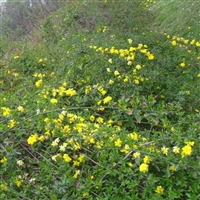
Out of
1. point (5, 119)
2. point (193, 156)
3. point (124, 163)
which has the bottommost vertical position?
point (193, 156)

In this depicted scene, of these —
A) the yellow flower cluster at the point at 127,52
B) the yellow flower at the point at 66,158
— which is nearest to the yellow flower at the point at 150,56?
the yellow flower cluster at the point at 127,52

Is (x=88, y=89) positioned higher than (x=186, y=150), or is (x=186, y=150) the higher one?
(x=88, y=89)

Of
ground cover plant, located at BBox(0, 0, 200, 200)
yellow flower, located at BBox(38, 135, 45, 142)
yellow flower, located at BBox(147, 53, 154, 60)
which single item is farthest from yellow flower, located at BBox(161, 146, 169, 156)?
yellow flower, located at BBox(147, 53, 154, 60)

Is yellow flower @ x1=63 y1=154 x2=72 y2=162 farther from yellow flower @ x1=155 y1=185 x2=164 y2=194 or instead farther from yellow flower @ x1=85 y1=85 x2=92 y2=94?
yellow flower @ x1=85 y1=85 x2=92 y2=94

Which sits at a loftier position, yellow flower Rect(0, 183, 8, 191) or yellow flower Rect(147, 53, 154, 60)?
yellow flower Rect(147, 53, 154, 60)

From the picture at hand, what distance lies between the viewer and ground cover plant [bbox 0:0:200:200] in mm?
1986

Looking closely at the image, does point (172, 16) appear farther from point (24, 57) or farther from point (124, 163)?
point (124, 163)

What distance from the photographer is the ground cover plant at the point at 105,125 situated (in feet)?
6.52

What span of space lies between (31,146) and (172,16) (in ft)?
16.2

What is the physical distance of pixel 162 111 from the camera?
8.14 ft

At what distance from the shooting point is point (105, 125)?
2.44 metres

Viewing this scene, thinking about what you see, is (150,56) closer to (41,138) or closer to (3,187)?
(41,138)

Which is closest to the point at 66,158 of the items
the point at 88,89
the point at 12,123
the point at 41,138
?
the point at 41,138

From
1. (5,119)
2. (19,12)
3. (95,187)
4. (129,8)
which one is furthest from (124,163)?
(19,12)
